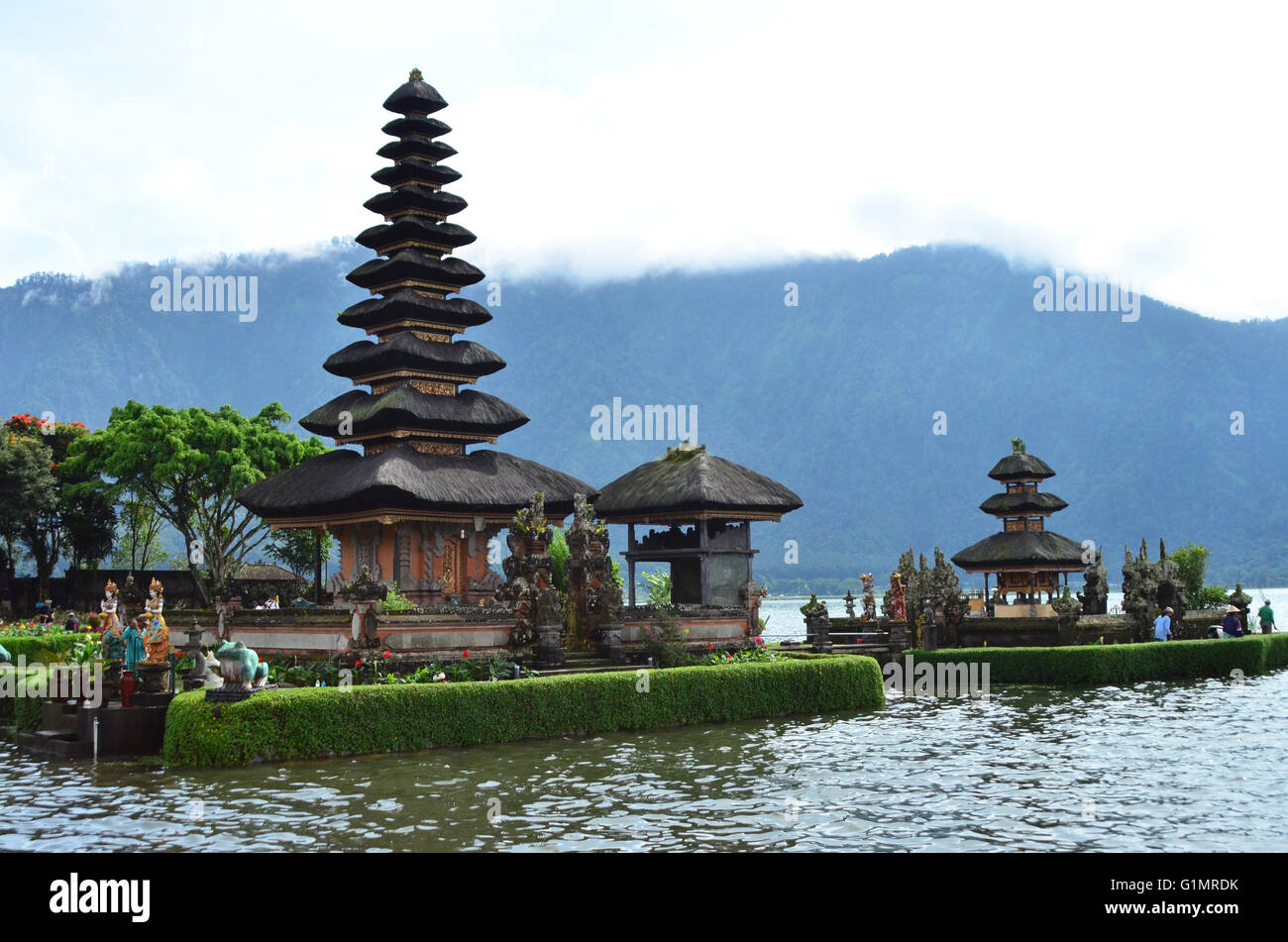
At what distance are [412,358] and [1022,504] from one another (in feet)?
97.5

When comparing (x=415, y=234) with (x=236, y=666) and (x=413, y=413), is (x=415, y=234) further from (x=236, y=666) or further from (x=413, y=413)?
(x=236, y=666)

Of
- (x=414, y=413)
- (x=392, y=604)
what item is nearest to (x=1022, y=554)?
(x=414, y=413)

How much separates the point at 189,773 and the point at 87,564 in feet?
161

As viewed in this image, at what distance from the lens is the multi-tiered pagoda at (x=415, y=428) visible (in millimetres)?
40375

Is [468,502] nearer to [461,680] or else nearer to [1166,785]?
[461,680]

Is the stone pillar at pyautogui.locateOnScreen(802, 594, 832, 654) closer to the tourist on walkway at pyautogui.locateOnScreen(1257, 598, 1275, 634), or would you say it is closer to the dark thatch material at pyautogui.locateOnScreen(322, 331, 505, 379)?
the dark thatch material at pyautogui.locateOnScreen(322, 331, 505, 379)

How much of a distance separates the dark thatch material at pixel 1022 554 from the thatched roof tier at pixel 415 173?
27058mm

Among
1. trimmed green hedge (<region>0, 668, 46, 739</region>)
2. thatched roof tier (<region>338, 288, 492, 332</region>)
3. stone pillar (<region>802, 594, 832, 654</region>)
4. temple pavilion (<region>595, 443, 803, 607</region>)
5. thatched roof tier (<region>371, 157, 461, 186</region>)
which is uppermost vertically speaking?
thatched roof tier (<region>371, 157, 461, 186</region>)

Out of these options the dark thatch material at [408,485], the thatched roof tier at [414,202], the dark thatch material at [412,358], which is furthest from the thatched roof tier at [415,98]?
the dark thatch material at [408,485]

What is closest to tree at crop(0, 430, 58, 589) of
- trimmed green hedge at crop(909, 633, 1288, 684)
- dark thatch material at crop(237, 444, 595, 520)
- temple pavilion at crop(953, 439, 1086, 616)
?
dark thatch material at crop(237, 444, 595, 520)

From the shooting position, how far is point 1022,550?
5662cm

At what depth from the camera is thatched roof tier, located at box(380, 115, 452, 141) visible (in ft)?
154

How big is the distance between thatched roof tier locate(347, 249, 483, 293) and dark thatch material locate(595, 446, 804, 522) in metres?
9.39
